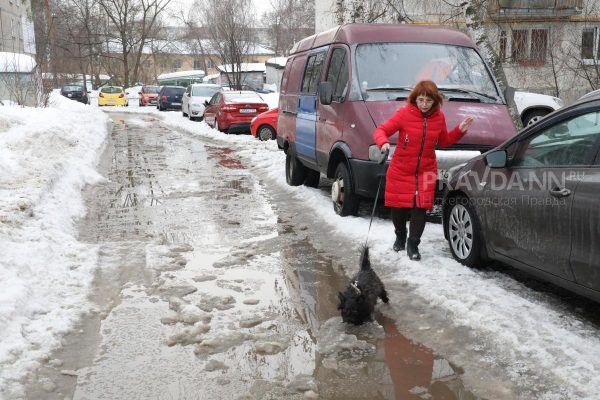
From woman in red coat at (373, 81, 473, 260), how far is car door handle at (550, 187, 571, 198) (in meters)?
1.27

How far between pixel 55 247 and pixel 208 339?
8.72 feet

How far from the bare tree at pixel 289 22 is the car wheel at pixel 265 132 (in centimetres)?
4938

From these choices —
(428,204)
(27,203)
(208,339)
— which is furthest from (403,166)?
(27,203)

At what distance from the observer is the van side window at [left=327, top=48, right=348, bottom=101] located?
7.49 m

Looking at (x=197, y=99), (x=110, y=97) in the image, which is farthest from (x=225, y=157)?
(x=110, y=97)

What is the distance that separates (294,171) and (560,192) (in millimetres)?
6149

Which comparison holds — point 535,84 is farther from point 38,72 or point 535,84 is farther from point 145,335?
point 145,335

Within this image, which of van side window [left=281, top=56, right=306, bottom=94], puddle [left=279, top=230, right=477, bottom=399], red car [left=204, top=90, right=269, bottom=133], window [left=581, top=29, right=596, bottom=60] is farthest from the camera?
window [left=581, top=29, right=596, bottom=60]

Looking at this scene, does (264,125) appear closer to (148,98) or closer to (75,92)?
(75,92)

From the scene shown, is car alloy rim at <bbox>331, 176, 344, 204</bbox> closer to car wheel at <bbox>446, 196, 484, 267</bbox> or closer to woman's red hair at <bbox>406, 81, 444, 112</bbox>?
car wheel at <bbox>446, 196, 484, 267</bbox>

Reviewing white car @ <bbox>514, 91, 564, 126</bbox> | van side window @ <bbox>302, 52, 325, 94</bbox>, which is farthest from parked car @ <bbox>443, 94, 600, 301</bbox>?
white car @ <bbox>514, 91, 564, 126</bbox>

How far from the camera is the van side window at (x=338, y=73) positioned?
749cm

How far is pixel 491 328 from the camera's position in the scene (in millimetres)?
4043

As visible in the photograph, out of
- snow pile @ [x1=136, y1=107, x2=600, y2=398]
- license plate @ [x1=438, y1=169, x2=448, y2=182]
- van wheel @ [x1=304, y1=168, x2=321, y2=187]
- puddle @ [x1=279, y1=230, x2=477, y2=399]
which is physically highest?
license plate @ [x1=438, y1=169, x2=448, y2=182]
